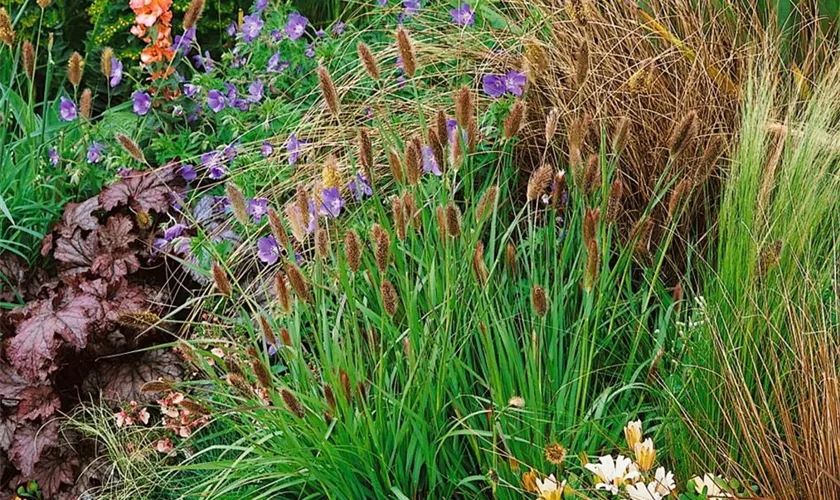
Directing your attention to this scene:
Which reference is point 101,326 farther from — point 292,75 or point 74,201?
point 292,75

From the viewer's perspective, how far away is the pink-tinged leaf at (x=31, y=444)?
288cm

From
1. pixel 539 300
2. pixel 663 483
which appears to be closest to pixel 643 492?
pixel 663 483

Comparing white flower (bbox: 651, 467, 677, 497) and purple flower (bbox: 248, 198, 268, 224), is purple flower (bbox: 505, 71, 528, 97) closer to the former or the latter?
purple flower (bbox: 248, 198, 268, 224)

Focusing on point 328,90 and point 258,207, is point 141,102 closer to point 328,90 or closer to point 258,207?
point 258,207

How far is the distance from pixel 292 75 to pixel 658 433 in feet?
6.49

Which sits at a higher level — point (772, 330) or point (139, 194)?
point (139, 194)

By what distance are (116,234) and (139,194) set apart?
158 mm

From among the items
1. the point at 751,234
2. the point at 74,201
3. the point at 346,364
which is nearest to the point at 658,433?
the point at 751,234

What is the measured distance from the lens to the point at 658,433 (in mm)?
2287

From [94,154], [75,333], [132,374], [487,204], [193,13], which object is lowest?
[132,374]

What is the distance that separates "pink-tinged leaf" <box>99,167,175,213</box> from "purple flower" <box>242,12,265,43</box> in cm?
61

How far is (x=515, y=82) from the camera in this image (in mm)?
3068

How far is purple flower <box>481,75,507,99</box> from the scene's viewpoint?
3105mm

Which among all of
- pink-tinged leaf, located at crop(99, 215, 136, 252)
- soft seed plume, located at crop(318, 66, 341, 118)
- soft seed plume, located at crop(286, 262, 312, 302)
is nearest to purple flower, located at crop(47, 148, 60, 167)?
pink-tinged leaf, located at crop(99, 215, 136, 252)
